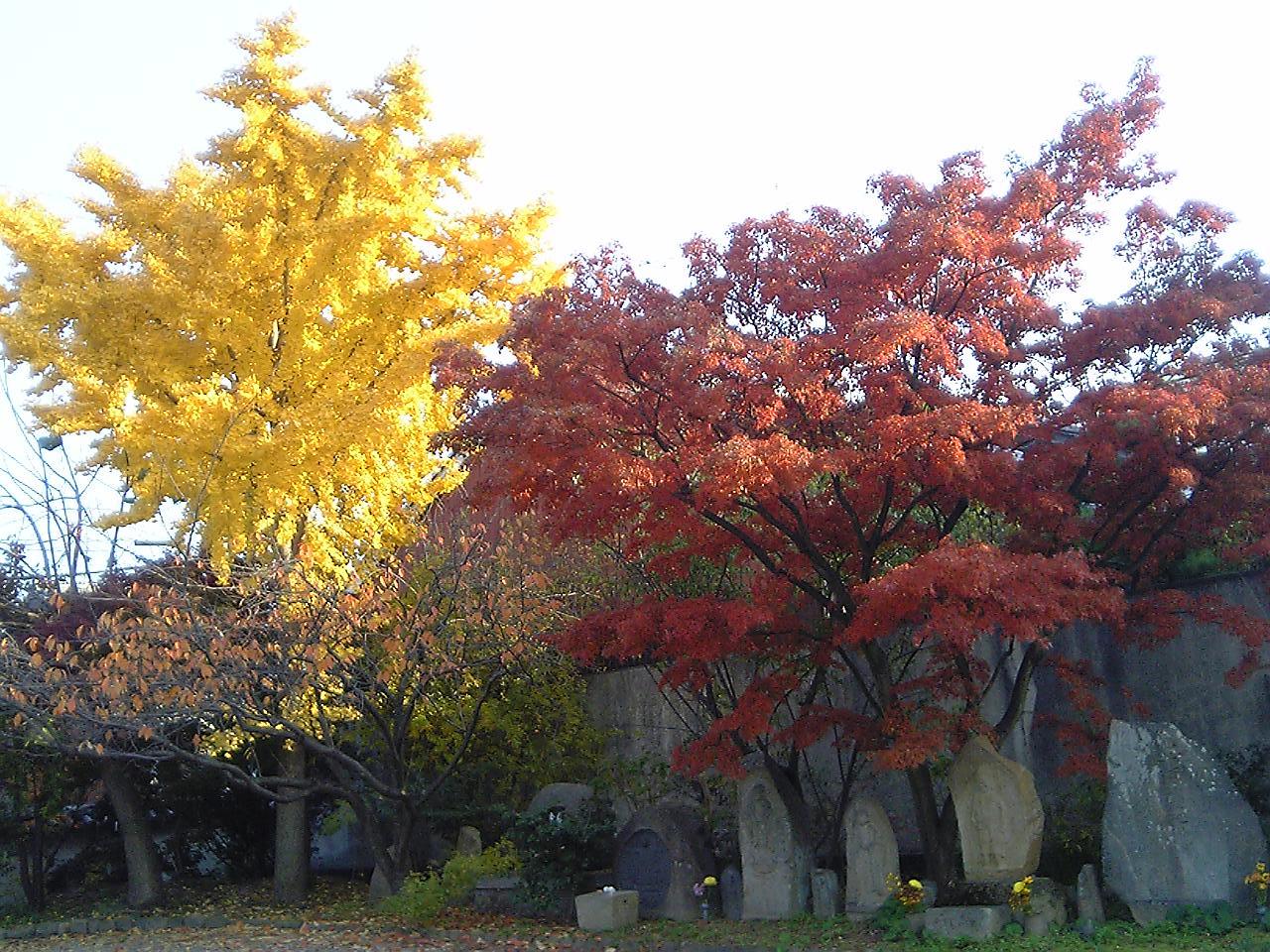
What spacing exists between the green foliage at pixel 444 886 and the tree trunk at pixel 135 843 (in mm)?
4324

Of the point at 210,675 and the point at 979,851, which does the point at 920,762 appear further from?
the point at 210,675

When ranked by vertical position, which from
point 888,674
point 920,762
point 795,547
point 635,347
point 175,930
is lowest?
point 175,930

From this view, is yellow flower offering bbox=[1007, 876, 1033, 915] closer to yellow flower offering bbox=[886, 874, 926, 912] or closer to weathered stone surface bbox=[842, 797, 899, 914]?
yellow flower offering bbox=[886, 874, 926, 912]

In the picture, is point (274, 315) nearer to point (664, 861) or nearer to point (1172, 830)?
point (664, 861)

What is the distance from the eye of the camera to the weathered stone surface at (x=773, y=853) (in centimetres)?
1014

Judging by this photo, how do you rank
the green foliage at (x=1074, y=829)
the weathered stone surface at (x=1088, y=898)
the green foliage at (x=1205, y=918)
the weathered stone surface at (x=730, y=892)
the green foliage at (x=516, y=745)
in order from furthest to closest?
the green foliage at (x=516, y=745) → the weathered stone surface at (x=730, y=892) → the green foliage at (x=1074, y=829) → the weathered stone surface at (x=1088, y=898) → the green foliage at (x=1205, y=918)

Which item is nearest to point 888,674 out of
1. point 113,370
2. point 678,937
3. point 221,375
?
point 678,937

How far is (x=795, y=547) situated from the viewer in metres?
10.4

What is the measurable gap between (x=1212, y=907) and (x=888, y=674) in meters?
2.81

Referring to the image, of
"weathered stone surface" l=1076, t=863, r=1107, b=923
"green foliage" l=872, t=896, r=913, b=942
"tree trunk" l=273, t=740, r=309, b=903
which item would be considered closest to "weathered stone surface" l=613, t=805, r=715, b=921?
"green foliage" l=872, t=896, r=913, b=942

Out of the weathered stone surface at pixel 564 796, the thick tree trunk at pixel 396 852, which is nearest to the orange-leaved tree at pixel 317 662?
the thick tree trunk at pixel 396 852

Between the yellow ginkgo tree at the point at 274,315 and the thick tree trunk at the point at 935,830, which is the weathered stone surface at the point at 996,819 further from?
the yellow ginkgo tree at the point at 274,315

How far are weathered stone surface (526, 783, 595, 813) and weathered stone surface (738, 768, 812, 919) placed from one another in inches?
89.4

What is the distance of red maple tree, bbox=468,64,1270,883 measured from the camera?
340 inches
